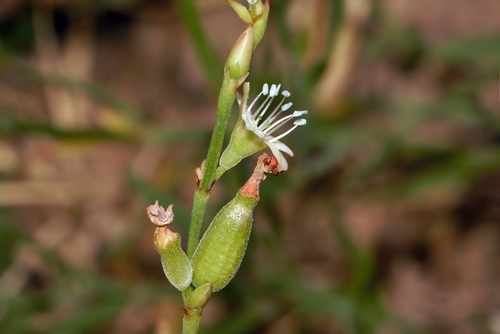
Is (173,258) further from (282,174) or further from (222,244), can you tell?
(282,174)

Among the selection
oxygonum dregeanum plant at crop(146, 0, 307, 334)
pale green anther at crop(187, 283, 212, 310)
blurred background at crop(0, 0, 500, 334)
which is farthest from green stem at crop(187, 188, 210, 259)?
blurred background at crop(0, 0, 500, 334)

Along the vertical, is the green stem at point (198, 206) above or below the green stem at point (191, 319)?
above

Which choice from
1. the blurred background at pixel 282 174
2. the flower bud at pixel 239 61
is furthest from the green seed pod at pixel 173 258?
the blurred background at pixel 282 174

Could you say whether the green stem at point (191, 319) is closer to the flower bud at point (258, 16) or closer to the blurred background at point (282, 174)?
the flower bud at point (258, 16)

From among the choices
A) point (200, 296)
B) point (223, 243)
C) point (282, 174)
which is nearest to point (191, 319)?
point (200, 296)

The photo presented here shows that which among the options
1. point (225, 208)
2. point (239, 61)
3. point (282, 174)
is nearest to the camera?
point (239, 61)

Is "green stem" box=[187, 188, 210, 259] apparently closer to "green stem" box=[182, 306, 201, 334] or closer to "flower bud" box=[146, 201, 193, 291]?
"flower bud" box=[146, 201, 193, 291]
